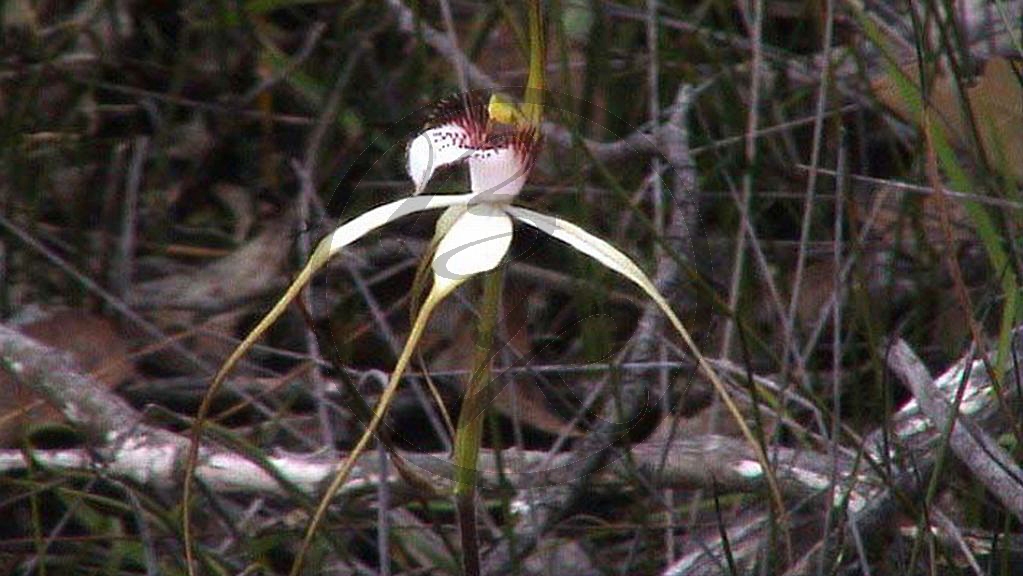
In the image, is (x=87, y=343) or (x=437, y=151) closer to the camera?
(x=437, y=151)

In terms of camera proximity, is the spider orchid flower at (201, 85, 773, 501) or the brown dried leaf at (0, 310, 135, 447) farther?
the brown dried leaf at (0, 310, 135, 447)

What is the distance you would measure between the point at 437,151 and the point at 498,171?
5 centimetres

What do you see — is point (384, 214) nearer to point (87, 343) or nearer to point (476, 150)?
point (476, 150)

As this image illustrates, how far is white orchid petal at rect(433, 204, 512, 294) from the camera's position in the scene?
0.90m

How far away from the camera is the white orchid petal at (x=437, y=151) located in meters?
0.97

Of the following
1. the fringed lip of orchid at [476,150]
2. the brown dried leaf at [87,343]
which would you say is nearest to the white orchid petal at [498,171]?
the fringed lip of orchid at [476,150]

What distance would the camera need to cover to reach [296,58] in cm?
222

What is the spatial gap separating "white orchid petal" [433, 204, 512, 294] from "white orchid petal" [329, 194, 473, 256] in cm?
1

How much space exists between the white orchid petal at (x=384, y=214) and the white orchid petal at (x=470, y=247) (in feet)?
0.05

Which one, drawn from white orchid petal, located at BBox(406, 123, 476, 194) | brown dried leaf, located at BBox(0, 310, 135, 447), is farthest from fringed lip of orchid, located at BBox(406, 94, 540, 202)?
brown dried leaf, located at BBox(0, 310, 135, 447)

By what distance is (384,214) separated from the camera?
0.93 metres

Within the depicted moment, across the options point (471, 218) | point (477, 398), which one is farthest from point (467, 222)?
point (477, 398)

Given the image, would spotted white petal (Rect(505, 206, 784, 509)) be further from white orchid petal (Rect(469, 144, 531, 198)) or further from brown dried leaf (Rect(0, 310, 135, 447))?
brown dried leaf (Rect(0, 310, 135, 447))

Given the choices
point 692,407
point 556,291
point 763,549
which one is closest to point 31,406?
point 556,291
